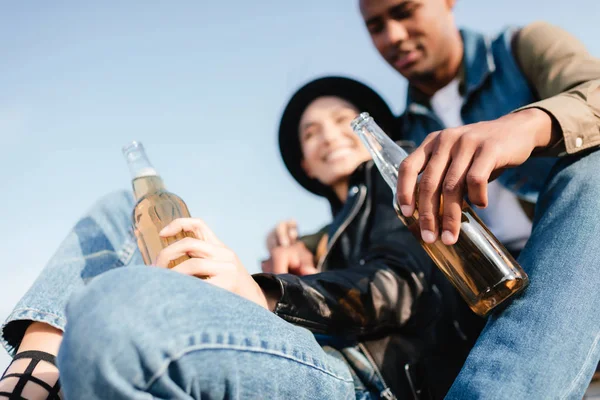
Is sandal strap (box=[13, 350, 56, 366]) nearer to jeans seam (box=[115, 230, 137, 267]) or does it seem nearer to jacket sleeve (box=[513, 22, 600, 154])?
jeans seam (box=[115, 230, 137, 267])

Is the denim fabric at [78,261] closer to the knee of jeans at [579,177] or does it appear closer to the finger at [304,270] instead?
the finger at [304,270]

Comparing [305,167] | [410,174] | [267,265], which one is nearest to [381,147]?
[410,174]

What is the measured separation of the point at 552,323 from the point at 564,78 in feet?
2.43

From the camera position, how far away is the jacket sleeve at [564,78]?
100cm

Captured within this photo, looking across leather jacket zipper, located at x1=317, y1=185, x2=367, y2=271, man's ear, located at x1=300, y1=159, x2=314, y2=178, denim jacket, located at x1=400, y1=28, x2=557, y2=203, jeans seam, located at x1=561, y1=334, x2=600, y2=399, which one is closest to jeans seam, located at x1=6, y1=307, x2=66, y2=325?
leather jacket zipper, located at x1=317, y1=185, x2=367, y2=271

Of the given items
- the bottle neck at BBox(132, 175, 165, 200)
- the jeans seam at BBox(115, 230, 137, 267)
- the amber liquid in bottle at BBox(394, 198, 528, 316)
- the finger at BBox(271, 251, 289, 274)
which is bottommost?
the finger at BBox(271, 251, 289, 274)

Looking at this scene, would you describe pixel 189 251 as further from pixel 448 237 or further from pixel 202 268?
pixel 448 237

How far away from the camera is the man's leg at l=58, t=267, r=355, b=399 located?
1.89 feet

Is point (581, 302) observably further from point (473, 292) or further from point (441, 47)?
point (441, 47)

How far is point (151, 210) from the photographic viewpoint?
111 cm

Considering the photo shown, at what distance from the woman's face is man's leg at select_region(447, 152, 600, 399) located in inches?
39.1

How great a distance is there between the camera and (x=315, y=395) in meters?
0.77

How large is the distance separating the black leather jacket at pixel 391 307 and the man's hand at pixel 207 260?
0.27 ft

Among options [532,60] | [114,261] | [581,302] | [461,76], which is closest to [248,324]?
[581,302]
